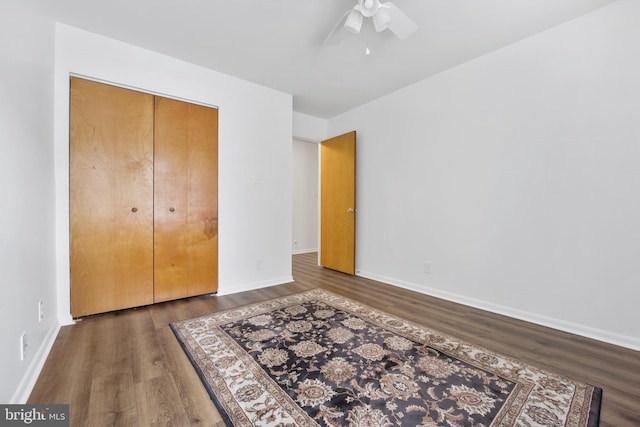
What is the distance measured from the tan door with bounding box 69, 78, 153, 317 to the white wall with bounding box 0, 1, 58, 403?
7.7 inches

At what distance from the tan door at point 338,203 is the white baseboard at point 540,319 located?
1.12 meters

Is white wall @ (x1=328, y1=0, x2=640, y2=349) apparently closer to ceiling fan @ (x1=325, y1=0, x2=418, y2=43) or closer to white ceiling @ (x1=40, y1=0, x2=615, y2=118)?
white ceiling @ (x1=40, y1=0, x2=615, y2=118)

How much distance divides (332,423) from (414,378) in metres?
0.61

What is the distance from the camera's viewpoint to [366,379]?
62.9 inches

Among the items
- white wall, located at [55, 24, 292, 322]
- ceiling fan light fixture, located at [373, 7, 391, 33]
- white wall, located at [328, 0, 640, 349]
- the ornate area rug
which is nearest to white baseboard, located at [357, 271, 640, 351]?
white wall, located at [328, 0, 640, 349]

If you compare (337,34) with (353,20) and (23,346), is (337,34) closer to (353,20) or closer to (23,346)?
(353,20)

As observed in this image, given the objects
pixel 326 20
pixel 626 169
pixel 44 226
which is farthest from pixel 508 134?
pixel 44 226

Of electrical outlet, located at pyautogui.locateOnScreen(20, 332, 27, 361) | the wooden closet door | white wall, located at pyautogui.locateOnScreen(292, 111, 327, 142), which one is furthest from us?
white wall, located at pyautogui.locateOnScreen(292, 111, 327, 142)

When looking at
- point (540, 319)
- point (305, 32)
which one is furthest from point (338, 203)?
point (540, 319)

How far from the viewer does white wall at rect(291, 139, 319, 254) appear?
613cm
